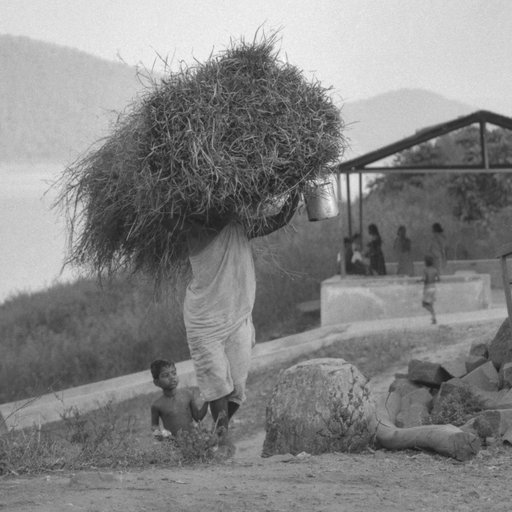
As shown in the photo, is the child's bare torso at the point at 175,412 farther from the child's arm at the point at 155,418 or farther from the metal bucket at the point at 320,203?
the metal bucket at the point at 320,203

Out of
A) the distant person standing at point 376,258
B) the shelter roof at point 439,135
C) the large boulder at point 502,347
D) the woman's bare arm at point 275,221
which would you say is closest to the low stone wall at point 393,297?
the distant person standing at point 376,258

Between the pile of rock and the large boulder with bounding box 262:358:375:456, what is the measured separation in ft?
2.08

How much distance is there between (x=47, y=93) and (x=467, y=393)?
104 ft

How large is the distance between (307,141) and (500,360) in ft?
8.94

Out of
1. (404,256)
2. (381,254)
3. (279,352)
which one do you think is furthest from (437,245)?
(279,352)

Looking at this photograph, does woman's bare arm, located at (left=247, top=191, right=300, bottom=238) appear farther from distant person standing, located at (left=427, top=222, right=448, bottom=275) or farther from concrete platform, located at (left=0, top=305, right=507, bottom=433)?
distant person standing, located at (left=427, top=222, right=448, bottom=275)

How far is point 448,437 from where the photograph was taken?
5.73 metres

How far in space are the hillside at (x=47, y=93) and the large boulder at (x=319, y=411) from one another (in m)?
25.2

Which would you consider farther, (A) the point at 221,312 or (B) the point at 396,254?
(B) the point at 396,254

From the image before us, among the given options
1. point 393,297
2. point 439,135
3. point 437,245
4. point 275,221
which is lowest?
point 393,297

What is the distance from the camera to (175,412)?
20.9 feet

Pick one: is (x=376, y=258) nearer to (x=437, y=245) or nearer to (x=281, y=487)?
(x=437, y=245)

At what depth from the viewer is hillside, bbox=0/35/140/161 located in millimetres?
33594

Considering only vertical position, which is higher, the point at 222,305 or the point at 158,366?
the point at 222,305
